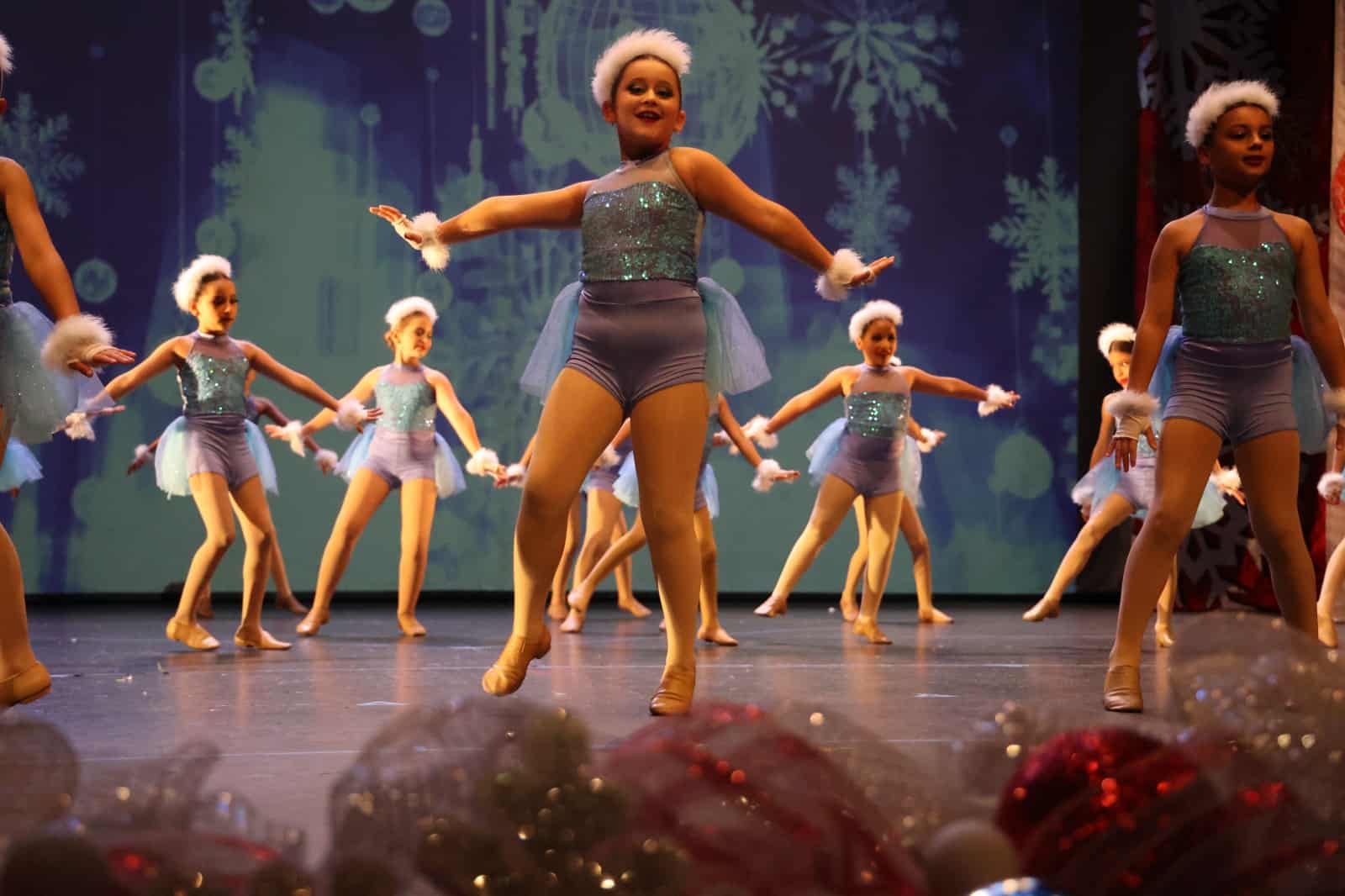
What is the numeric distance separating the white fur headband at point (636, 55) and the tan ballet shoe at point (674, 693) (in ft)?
5.28

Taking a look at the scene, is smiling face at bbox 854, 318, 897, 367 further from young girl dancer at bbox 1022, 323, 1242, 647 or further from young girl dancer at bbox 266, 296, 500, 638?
young girl dancer at bbox 266, 296, 500, 638

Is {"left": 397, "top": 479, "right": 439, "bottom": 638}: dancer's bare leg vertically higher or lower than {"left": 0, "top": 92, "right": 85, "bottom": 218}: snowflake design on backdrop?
lower

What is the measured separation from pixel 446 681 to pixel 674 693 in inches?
50.3

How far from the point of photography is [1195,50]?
9320mm

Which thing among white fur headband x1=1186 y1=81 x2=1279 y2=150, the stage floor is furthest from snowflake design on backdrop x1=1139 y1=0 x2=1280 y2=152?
white fur headband x1=1186 y1=81 x2=1279 y2=150

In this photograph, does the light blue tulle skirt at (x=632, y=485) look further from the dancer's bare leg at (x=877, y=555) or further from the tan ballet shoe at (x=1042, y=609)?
the tan ballet shoe at (x=1042, y=609)

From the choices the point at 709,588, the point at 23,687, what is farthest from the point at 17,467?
the point at 709,588

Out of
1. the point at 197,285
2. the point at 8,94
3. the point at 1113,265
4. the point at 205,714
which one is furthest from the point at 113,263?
the point at 1113,265

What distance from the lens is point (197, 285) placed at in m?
6.27

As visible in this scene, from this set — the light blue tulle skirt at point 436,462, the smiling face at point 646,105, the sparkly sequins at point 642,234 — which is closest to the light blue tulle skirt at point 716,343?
the sparkly sequins at point 642,234

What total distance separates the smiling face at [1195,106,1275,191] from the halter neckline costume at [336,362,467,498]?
4440mm

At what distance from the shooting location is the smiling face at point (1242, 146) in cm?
385

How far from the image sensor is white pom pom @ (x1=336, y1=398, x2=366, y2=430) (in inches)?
251

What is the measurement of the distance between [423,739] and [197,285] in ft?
16.4
